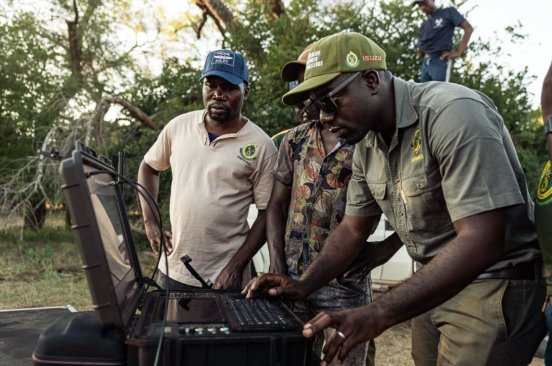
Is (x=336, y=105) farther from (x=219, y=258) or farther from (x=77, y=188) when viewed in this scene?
(x=219, y=258)

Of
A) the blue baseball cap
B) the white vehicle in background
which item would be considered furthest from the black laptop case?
the white vehicle in background

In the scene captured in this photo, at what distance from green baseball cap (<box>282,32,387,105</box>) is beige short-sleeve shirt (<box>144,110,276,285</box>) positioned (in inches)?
43.5

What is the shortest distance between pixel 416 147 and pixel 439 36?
6.22 metres

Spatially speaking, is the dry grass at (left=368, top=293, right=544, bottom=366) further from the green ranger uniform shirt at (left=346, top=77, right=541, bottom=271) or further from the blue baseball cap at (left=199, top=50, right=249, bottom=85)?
the green ranger uniform shirt at (left=346, top=77, right=541, bottom=271)

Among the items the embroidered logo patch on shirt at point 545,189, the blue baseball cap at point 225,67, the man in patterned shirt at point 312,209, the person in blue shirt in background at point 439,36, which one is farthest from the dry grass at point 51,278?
the person in blue shirt in background at point 439,36

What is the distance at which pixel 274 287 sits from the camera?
1.92m

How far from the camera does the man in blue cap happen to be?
288cm

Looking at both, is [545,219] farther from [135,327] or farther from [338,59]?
[135,327]

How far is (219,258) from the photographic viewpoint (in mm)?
2916

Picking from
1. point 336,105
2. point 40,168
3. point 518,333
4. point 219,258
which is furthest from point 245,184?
point 40,168

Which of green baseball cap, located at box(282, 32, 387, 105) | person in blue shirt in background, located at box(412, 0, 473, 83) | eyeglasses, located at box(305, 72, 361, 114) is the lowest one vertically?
eyeglasses, located at box(305, 72, 361, 114)

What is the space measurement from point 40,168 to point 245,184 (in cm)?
633

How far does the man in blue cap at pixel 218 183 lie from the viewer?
9.46ft

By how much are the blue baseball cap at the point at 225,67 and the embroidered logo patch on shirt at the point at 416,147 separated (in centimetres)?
136
